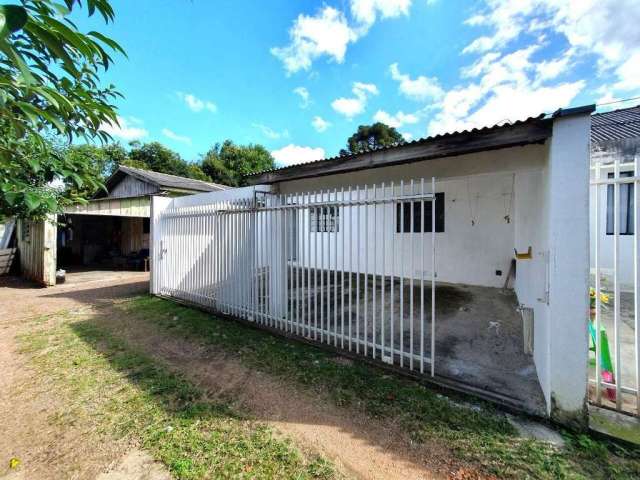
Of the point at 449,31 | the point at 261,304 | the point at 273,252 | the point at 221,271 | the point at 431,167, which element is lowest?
the point at 261,304

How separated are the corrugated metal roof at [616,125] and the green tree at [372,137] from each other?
631 inches

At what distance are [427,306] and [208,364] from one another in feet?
14.3

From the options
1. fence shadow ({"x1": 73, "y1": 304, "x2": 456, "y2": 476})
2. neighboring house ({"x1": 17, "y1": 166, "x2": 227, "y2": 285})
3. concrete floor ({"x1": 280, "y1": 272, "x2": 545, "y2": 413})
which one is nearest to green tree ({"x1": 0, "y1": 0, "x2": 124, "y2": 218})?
fence shadow ({"x1": 73, "y1": 304, "x2": 456, "y2": 476})

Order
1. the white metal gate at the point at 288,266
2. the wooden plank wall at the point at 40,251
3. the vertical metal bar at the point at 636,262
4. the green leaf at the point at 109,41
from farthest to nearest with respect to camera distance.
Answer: the wooden plank wall at the point at 40,251, the white metal gate at the point at 288,266, the vertical metal bar at the point at 636,262, the green leaf at the point at 109,41

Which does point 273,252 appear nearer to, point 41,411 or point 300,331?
point 300,331

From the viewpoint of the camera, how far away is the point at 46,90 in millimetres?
937

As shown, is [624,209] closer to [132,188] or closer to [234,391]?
[234,391]

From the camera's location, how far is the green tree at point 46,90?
76cm

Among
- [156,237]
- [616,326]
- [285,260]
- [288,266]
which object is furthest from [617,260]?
[156,237]

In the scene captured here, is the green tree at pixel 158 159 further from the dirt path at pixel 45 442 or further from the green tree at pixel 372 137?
the dirt path at pixel 45 442

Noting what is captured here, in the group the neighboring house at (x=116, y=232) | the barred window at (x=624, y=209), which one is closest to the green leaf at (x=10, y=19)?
the barred window at (x=624, y=209)

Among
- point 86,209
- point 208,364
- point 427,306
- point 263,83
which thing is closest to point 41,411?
point 208,364

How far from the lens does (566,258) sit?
2.41 m

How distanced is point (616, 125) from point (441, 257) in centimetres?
588
